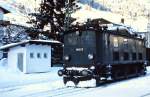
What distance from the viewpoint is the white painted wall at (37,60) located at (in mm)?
32156

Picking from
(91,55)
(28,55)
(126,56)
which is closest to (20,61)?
(28,55)

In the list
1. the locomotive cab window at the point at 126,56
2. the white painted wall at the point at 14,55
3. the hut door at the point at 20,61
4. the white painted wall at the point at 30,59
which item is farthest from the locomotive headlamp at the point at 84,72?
the hut door at the point at 20,61

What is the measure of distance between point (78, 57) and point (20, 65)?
11.8 metres

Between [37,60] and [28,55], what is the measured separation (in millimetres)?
1458

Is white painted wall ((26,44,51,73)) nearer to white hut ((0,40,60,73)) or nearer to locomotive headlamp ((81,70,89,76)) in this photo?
white hut ((0,40,60,73))

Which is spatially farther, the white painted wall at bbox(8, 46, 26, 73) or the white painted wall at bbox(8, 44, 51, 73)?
the white painted wall at bbox(8, 46, 26, 73)

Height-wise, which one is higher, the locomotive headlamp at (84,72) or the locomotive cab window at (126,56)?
the locomotive cab window at (126,56)

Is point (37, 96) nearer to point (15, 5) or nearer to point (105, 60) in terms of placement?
point (105, 60)

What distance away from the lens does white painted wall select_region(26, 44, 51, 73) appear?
32.2 meters

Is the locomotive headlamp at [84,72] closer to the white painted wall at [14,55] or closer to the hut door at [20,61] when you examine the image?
the white painted wall at [14,55]

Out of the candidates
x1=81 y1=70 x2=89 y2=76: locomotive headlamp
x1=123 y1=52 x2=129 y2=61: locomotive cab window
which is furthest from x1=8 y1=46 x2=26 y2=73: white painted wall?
x1=81 y1=70 x2=89 y2=76: locomotive headlamp

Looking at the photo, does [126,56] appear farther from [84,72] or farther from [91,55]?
[84,72]

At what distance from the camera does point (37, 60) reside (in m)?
33.2

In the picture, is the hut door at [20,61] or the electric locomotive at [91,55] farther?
the hut door at [20,61]
